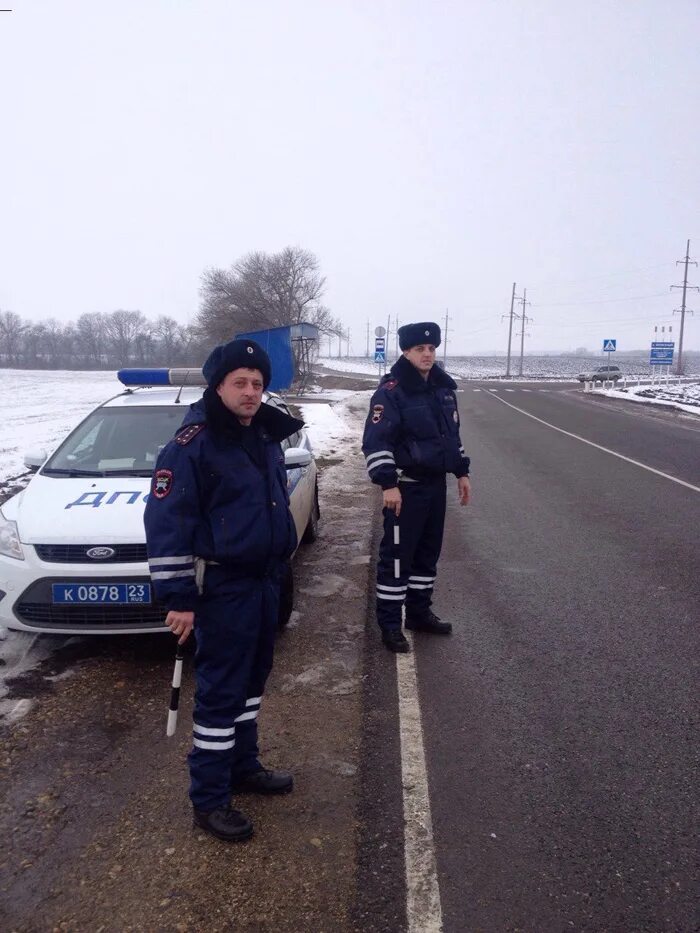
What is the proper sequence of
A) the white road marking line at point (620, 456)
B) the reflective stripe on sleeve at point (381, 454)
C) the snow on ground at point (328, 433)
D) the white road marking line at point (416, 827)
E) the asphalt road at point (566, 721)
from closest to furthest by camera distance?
the white road marking line at point (416, 827)
the asphalt road at point (566, 721)
the reflective stripe on sleeve at point (381, 454)
the white road marking line at point (620, 456)
the snow on ground at point (328, 433)

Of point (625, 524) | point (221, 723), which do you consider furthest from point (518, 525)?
point (221, 723)

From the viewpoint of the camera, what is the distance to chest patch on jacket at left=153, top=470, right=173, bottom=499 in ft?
8.91

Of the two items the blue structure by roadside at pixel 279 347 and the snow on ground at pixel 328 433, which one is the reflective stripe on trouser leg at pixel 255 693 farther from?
the blue structure by roadside at pixel 279 347

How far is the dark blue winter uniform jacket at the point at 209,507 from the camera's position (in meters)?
2.70

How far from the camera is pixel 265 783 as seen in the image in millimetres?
3104

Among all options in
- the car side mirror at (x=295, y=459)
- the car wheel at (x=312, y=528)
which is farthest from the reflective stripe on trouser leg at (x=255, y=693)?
the car wheel at (x=312, y=528)

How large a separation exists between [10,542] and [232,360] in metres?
2.42

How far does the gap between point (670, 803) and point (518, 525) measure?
5124 mm

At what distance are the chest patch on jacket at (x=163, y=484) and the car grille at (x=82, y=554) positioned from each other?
1638 millimetres

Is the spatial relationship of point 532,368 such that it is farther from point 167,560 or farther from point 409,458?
point 167,560

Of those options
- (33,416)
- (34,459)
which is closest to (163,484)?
(34,459)

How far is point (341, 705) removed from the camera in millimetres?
3855

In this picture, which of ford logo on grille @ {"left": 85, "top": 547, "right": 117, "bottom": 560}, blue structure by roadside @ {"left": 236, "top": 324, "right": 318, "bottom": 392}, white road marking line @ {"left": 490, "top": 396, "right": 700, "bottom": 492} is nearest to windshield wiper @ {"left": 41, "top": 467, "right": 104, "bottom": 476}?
ford logo on grille @ {"left": 85, "top": 547, "right": 117, "bottom": 560}

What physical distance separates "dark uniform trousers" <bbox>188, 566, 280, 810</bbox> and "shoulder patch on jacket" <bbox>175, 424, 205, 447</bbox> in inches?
19.8
